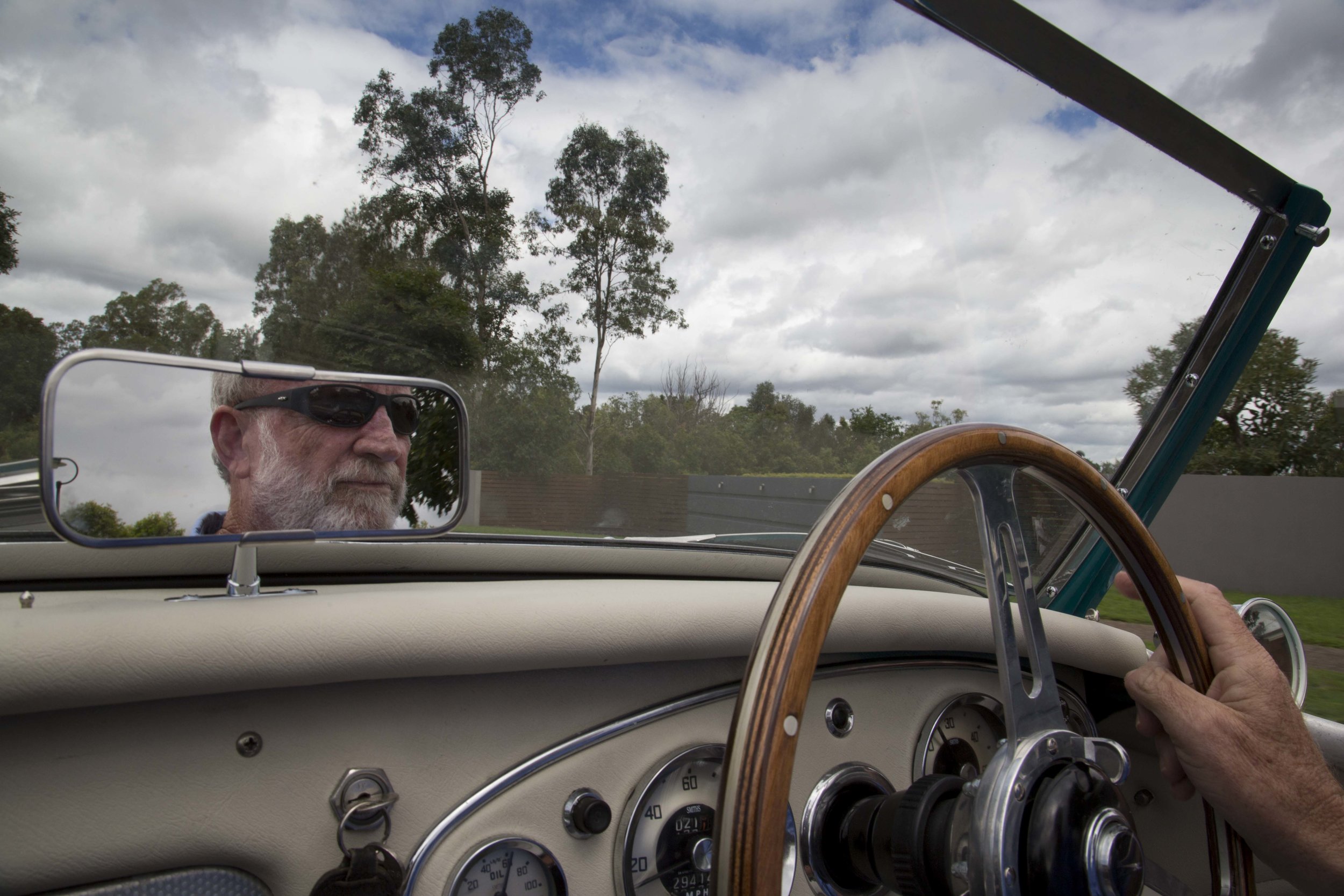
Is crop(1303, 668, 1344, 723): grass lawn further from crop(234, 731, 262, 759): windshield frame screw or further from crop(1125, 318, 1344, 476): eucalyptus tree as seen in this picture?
crop(234, 731, 262, 759): windshield frame screw

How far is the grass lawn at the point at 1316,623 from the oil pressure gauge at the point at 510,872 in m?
1.11

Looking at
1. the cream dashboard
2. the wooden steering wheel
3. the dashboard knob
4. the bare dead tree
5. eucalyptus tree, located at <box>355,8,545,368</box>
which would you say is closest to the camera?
the wooden steering wheel

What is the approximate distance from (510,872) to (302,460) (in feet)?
2.20

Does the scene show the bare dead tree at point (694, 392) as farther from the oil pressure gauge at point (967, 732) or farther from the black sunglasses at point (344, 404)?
the oil pressure gauge at point (967, 732)

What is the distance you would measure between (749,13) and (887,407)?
908mm

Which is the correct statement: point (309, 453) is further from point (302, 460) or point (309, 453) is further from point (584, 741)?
point (584, 741)

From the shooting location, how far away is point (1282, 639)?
2109 millimetres

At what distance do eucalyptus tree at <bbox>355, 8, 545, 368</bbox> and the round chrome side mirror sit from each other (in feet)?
6.00

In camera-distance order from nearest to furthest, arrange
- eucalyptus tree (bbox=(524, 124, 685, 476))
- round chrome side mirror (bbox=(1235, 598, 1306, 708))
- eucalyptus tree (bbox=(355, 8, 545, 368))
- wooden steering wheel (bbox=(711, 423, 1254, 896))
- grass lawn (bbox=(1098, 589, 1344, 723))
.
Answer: wooden steering wheel (bbox=(711, 423, 1254, 896)) < eucalyptus tree (bbox=(355, 8, 545, 368)) < eucalyptus tree (bbox=(524, 124, 685, 476)) < round chrome side mirror (bbox=(1235, 598, 1306, 708)) < grass lawn (bbox=(1098, 589, 1344, 723))

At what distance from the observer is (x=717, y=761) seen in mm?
1404

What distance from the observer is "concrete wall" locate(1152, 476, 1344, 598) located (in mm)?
4883

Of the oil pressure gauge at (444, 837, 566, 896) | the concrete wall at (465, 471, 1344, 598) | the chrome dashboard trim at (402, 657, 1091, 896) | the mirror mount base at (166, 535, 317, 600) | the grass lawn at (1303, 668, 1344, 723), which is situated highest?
the concrete wall at (465, 471, 1344, 598)

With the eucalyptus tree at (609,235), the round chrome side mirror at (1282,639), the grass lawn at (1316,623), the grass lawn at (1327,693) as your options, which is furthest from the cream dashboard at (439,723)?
the grass lawn at (1327,693)

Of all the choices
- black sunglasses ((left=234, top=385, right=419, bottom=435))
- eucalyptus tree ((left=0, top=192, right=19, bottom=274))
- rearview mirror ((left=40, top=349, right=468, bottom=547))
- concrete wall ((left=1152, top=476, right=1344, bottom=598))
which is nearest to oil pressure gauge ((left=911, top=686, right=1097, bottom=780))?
rearview mirror ((left=40, top=349, right=468, bottom=547))
